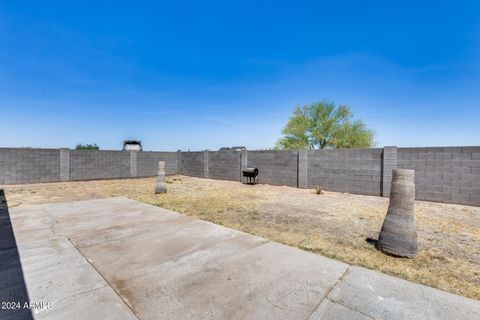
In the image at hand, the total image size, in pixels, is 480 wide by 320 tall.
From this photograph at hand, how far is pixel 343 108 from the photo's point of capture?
924 inches

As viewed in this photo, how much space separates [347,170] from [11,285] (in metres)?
10.0

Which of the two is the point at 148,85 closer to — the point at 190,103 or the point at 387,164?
the point at 190,103

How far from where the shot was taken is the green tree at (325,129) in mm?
23344

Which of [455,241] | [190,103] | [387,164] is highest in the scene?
[190,103]

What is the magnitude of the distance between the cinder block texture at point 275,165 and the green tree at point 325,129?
1268 cm

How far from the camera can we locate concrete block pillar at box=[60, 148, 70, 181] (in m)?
13.4

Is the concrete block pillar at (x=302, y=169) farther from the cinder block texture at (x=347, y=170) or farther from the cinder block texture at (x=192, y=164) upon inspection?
the cinder block texture at (x=192, y=164)

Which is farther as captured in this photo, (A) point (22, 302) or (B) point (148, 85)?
(B) point (148, 85)

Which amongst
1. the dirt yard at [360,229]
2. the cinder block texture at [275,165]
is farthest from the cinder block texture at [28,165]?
the cinder block texture at [275,165]

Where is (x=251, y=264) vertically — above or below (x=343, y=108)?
below

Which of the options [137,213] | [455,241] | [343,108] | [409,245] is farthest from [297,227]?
[343,108]

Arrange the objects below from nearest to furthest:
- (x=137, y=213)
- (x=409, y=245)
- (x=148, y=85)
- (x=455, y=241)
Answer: (x=409, y=245) → (x=455, y=241) → (x=137, y=213) → (x=148, y=85)

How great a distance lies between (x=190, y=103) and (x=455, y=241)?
1889cm

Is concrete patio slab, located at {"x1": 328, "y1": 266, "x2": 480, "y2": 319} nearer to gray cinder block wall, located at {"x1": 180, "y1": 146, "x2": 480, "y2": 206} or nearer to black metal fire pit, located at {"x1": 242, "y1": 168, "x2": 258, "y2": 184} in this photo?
gray cinder block wall, located at {"x1": 180, "y1": 146, "x2": 480, "y2": 206}
